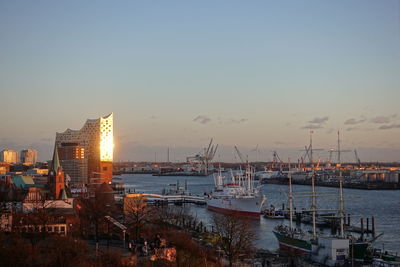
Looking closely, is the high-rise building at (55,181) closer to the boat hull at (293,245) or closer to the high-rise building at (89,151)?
the boat hull at (293,245)

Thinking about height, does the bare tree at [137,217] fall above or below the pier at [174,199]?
above

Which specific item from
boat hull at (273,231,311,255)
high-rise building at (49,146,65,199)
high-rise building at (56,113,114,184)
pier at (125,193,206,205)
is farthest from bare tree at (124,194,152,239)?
high-rise building at (56,113,114,184)

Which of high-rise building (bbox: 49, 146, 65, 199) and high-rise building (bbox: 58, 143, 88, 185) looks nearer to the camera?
high-rise building (bbox: 49, 146, 65, 199)

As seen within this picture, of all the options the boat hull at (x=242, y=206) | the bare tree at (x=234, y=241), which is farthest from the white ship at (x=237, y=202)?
the bare tree at (x=234, y=241)

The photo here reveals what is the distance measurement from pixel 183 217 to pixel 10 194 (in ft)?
36.1

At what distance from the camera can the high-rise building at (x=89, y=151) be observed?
66.9 meters

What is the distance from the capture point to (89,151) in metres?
71.4

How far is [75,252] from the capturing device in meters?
11.6

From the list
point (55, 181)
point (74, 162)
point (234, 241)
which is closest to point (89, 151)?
point (74, 162)

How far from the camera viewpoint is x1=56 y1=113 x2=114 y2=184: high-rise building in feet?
220

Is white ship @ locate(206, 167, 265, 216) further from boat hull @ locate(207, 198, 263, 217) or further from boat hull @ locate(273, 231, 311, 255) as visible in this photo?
boat hull @ locate(273, 231, 311, 255)

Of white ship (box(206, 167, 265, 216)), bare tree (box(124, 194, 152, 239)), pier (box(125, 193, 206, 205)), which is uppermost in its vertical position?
bare tree (box(124, 194, 152, 239))

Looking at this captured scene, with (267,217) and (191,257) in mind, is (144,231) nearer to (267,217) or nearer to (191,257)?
(191,257)

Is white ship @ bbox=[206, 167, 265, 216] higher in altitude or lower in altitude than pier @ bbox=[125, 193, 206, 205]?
higher
